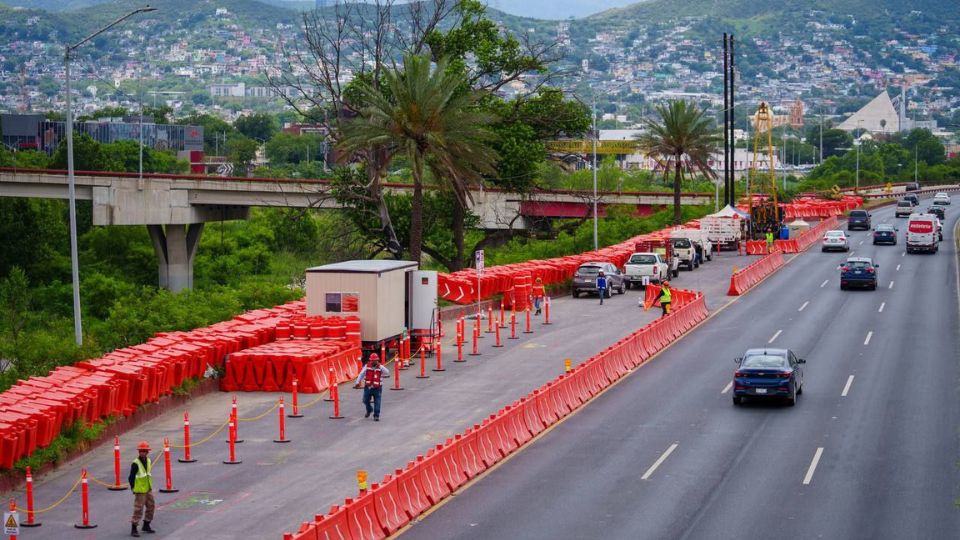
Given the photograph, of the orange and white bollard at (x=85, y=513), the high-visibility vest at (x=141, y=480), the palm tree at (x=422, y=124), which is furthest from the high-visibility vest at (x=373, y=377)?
the palm tree at (x=422, y=124)

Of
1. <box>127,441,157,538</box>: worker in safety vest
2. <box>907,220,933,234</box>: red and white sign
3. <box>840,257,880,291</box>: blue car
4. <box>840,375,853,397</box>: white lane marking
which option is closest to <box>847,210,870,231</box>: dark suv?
<box>907,220,933,234</box>: red and white sign

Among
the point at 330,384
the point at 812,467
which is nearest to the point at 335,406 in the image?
the point at 330,384

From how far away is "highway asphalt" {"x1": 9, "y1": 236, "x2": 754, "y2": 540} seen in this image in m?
22.9

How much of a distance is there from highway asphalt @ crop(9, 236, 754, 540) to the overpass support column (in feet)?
A: 153

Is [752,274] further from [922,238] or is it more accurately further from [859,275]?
[922,238]

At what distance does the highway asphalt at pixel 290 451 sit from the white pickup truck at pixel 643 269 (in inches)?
639

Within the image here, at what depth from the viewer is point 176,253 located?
8738cm

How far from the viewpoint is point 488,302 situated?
2099 inches

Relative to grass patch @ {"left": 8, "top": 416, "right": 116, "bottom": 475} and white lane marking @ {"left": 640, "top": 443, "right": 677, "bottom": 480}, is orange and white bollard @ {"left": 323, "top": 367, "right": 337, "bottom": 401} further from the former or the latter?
white lane marking @ {"left": 640, "top": 443, "right": 677, "bottom": 480}

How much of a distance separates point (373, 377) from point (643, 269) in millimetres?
30420

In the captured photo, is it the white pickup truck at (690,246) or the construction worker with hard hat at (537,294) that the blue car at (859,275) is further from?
the construction worker with hard hat at (537,294)

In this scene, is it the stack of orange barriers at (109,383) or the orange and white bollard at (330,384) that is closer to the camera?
the stack of orange barriers at (109,383)

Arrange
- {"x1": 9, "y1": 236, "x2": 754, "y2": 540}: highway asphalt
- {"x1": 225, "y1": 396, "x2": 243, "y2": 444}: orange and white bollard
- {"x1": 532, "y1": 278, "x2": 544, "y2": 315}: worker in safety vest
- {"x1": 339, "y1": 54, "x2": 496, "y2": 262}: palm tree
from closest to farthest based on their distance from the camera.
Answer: {"x1": 9, "y1": 236, "x2": 754, "y2": 540}: highway asphalt, {"x1": 225, "y1": 396, "x2": 243, "y2": 444}: orange and white bollard, {"x1": 532, "y1": 278, "x2": 544, "y2": 315}: worker in safety vest, {"x1": 339, "y1": 54, "x2": 496, "y2": 262}: palm tree

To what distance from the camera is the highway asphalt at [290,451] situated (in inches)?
900
